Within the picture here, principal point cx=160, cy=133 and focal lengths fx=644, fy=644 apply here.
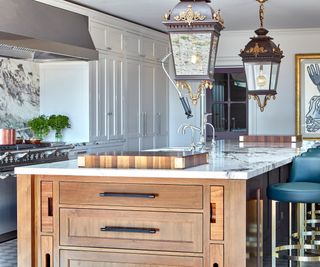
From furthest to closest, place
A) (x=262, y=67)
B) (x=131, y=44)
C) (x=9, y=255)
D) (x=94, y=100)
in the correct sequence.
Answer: (x=131, y=44), (x=94, y=100), (x=262, y=67), (x=9, y=255)

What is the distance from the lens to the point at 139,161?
10.0 feet

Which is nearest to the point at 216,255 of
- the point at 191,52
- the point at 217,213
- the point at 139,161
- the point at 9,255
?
the point at 217,213

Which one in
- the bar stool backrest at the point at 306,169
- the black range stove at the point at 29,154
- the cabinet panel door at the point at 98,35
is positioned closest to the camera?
the bar stool backrest at the point at 306,169

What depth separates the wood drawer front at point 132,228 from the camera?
2961mm

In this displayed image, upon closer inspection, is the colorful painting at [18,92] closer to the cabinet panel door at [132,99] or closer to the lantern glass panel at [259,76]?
the cabinet panel door at [132,99]

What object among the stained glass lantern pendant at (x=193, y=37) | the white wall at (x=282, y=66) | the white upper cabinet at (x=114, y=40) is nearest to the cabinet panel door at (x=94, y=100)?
the white upper cabinet at (x=114, y=40)

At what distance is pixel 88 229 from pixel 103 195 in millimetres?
190

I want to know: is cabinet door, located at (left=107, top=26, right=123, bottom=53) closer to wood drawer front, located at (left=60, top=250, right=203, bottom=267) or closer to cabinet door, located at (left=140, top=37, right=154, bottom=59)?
cabinet door, located at (left=140, top=37, right=154, bottom=59)

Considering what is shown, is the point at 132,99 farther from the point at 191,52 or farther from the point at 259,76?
the point at 191,52

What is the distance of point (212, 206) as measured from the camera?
115 inches

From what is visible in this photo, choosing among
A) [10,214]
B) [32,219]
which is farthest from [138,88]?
[32,219]

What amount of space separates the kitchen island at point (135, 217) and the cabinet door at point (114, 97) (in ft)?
15.5

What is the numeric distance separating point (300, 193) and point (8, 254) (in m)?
2.60

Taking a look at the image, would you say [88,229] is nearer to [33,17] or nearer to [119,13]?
Answer: [33,17]
